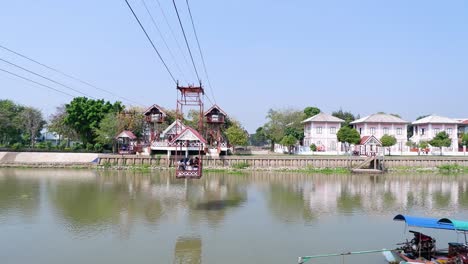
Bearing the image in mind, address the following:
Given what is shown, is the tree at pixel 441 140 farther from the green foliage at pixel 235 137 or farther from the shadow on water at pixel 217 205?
the shadow on water at pixel 217 205

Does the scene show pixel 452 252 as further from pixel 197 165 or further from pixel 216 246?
pixel 197 165

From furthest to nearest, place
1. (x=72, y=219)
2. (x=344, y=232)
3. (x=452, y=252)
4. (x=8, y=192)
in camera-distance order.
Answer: (x=8, y=192)
(x=72, y=219)
(x=344, y=232)
(x=452, y=252)

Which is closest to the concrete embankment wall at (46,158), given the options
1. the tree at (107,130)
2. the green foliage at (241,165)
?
the tree at (107,130)

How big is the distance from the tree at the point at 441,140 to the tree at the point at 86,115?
4943 centimetres

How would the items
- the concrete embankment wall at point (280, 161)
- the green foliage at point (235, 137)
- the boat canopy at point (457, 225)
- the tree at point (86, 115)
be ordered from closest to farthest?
the boat canopy at point (457, 225) → the concrete embankment wall at point (280, 161) → the tree at point (86, 115) → the green foliage at point (235, 137)

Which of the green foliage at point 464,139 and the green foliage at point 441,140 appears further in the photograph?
the green foliage at point 464,139

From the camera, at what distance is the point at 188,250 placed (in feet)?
52.0

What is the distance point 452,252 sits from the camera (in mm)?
13938

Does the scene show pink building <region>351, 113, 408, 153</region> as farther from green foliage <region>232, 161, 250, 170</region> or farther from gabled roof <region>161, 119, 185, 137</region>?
gabled roof <region>161, 119, 185, 137</region>

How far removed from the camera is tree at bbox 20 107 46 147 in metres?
71.4

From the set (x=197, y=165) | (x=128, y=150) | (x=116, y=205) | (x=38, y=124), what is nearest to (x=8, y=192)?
(x=116, y=205)

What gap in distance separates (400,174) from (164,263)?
40.2 metres

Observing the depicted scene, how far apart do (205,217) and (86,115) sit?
40366 millimetres

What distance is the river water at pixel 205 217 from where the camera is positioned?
51.1ft
